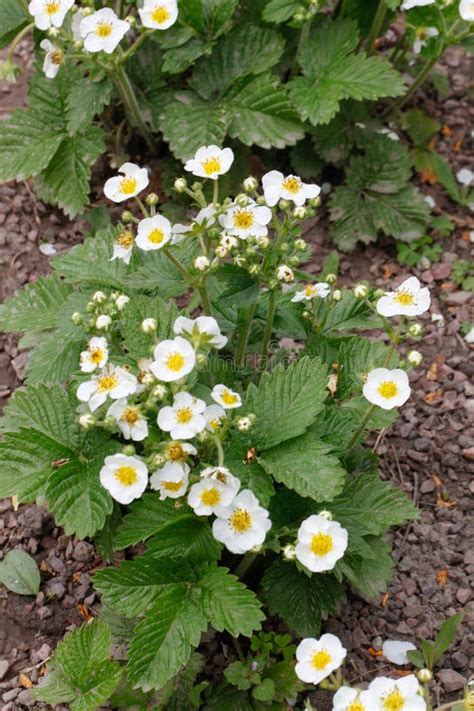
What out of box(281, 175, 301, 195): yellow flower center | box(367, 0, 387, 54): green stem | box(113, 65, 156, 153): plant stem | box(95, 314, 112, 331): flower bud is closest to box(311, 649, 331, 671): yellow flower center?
box(95, 314, 112, 331): flower bud

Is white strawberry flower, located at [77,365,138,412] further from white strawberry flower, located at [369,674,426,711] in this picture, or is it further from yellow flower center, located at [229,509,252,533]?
white strawberry flower, located at [369,674,426,711]

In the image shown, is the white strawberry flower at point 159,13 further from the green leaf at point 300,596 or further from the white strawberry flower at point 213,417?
the green leaf at point 300,596

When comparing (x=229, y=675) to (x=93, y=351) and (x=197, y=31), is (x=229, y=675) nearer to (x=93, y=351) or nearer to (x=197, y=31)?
(x=93, y=351)

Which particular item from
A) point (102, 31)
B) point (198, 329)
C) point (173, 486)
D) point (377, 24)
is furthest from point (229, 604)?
point (377, 24)

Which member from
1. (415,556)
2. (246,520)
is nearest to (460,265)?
(415,556)

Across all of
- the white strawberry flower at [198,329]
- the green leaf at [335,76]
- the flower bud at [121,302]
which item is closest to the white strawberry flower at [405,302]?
the white strawberry flower at [198,329]

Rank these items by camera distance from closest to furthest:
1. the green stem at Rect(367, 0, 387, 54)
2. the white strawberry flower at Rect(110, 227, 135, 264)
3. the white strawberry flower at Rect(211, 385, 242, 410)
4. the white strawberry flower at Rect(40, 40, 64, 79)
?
1. the white strawberry flower at Rect(211, 385, 242, 410)
2. the white strawberry flower at Rect(110, 227, 135, 264)
3. the white strawberry flower at Rect(40, 40, 64, 79)
4. the green stem at Rect(367, 0, 387, 54)
